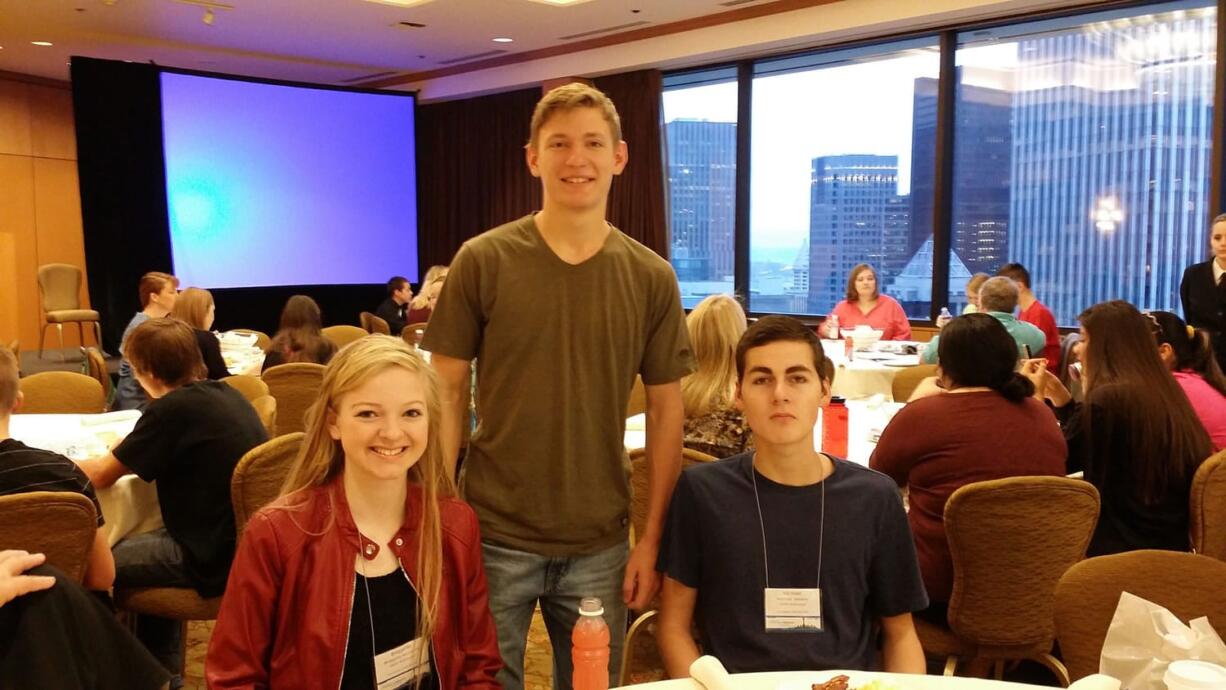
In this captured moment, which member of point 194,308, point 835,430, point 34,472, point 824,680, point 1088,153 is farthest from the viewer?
point 1088,153

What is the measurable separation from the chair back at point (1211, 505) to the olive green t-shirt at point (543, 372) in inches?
67.7

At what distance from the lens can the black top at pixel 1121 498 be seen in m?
2.84

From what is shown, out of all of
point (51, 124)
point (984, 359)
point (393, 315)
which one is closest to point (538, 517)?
point (984, 359)

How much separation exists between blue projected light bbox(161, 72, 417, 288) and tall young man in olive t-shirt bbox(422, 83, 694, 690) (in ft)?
27.7

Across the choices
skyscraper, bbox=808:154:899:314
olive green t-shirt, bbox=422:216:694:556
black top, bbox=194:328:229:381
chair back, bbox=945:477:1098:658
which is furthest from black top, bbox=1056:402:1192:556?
skyscraper, bbox=808:154:899:314

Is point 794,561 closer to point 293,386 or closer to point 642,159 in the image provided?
point 293,386

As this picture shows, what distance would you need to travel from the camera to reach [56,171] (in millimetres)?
12062

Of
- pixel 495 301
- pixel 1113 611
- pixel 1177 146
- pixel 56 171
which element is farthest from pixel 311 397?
pixel 56 171

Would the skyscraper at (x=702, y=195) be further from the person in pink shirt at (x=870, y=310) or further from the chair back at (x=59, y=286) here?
the chair back at (x=59, y=286)

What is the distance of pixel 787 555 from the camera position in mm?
1812

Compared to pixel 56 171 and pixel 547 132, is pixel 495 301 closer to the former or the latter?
pixel 547 132

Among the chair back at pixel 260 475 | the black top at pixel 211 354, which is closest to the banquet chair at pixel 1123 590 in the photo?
the chair back at pixel 260 475

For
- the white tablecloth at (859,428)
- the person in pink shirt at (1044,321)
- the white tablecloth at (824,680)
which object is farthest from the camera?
the person in pink shirt at (1044,321)

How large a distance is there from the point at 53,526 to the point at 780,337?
5.89ft
